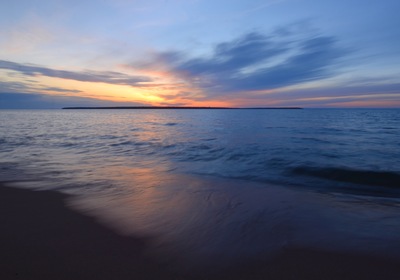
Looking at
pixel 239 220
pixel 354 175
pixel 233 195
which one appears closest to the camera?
pixel 239 220

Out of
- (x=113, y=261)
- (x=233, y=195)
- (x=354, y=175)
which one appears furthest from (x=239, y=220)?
(x=354, y=175)

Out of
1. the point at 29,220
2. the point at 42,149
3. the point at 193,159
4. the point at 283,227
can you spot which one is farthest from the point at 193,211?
the point at 42,149

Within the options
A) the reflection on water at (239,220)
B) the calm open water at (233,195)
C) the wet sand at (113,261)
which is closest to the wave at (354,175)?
the calm open water at (233,195)

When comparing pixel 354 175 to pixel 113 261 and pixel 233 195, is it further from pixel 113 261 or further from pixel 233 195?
pixel 113 261

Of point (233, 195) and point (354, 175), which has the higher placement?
point (233, 195)

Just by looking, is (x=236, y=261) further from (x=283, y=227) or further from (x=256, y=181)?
(x=256, y=181)

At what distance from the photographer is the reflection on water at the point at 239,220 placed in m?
4.12

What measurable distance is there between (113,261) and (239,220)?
278 centimetres

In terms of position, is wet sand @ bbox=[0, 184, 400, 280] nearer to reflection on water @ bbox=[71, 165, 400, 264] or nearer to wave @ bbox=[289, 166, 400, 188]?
reflection on water @ bbox=[71, 165, 400, 264]

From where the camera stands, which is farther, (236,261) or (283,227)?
(283,227)

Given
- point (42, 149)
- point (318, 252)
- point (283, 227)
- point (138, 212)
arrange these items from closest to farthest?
point (318, 252), point (283, 227), point (138, 212), point (42, 149)

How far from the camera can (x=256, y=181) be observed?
29.7 feet

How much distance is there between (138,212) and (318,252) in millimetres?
3906

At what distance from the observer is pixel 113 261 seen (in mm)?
3623
